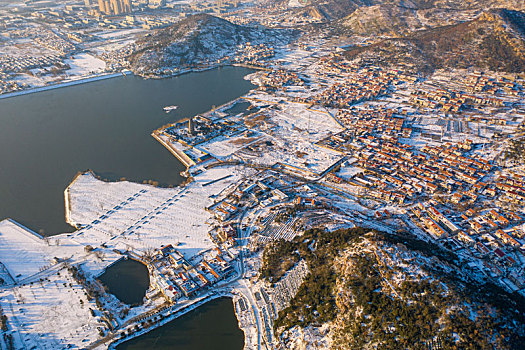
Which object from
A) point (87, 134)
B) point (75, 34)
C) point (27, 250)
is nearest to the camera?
point (27, 250)

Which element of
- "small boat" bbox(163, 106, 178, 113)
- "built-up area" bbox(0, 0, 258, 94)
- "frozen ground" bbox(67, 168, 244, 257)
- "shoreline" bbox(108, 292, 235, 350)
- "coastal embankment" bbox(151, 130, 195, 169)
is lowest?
"shoreline" bbox(108, 292, 235, 350)

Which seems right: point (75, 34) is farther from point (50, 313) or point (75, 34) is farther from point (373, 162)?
point (50, 313)

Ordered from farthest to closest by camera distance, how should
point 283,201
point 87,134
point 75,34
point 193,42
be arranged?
point 75,34 → point 193,42 → point 87,134 → point 283,201

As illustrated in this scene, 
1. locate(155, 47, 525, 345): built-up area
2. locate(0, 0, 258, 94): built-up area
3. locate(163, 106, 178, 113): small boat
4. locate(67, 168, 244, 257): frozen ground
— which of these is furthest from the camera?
locate(0, 0, 258, 94): built-up area

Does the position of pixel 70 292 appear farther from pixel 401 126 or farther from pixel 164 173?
pixel 401 126

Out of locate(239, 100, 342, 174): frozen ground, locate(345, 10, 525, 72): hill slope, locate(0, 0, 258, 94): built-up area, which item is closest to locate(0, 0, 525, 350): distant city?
locate(239, 100, 342, 174): frozen ground

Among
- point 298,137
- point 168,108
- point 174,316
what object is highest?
point 298,137

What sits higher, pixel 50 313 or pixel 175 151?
pixel 175 151

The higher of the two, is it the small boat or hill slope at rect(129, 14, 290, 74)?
hill slope at rect(129, 14, 290, 74)

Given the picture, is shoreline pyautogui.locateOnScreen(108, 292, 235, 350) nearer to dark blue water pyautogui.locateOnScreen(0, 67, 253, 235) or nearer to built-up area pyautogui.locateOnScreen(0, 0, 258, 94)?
dark blue water pyautogui.locateOnScreen(0, 67, 253, 235)

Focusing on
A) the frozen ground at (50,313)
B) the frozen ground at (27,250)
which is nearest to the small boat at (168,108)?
the frozen ground at (27,250)

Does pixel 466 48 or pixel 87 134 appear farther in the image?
pixel 466 48

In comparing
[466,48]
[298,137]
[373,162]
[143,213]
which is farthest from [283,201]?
[466,48]
